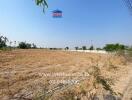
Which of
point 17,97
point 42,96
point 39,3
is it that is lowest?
point 17,97

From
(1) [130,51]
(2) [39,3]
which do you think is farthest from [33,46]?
(2) [39,3]

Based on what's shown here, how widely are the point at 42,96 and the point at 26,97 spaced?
3212mm

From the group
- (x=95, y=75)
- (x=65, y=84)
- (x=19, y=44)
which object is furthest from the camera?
(x=19, y=44)

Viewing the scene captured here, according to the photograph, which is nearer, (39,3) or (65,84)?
(39,3)

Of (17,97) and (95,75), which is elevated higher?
(95,75)

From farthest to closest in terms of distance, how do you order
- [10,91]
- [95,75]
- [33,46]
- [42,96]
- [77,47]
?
[77,47] → [33,46] → [10,91] → [95,75] → [42,96]

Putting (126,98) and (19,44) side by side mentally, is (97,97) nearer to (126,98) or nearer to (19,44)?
(126,98)

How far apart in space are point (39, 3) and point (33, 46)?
14101 cm

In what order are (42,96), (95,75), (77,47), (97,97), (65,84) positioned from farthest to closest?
(77,47) → (65,84) → (95,75) → (97,97) → (42,96)

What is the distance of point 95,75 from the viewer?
29.8 ft

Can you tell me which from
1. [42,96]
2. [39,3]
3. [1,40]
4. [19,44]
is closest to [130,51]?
[42,96]

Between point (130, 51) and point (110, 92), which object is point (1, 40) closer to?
point (130, 51)

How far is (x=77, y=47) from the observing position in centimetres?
15275

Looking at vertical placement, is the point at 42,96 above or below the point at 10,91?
above
